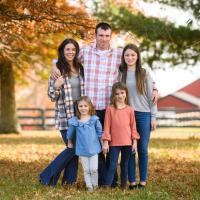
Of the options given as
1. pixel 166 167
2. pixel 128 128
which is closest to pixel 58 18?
pixel 166 167

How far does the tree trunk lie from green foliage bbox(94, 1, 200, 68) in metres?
5.02

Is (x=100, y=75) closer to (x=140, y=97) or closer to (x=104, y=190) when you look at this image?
(x=140, y=97)

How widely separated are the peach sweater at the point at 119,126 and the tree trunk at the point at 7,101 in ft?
52.9

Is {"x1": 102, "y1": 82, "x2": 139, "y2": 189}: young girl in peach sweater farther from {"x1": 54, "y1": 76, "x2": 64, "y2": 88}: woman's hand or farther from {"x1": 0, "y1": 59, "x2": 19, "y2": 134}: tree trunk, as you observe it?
{"x1": 0, "y1": 59, "x2": 19, "y2": 134}: tree trunk

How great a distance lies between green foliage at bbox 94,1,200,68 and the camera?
63.6ft

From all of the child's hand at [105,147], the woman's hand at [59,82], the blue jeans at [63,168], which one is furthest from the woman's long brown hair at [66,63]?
the child's hand at [105,147]

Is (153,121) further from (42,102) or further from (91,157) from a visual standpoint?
(42,102)

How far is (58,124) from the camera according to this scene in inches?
302

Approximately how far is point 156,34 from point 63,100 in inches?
459

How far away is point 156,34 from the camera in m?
18.8

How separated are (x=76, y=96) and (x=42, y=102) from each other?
58.4m

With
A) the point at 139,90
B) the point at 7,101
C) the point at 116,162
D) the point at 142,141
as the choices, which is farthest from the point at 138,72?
the point at 7,101

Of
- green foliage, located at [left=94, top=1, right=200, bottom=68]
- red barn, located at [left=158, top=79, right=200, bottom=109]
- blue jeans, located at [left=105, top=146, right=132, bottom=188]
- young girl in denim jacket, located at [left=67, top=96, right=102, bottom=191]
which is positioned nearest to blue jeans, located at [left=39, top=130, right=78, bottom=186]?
young girl in denim jacket, located at [left=67, top=96, right=102, bottom=191]

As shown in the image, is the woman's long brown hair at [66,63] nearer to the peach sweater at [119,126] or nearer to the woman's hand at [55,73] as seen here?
the woman's hand at [55,73]
